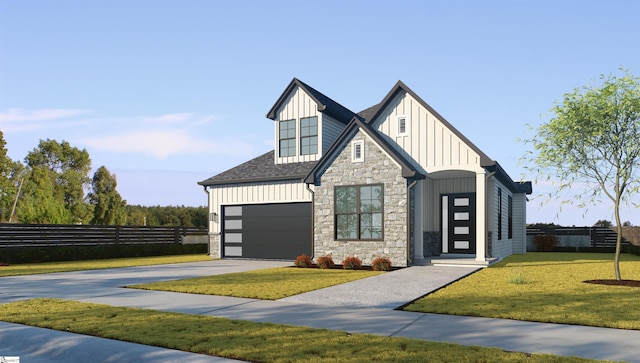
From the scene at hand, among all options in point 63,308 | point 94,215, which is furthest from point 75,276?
point 94,215

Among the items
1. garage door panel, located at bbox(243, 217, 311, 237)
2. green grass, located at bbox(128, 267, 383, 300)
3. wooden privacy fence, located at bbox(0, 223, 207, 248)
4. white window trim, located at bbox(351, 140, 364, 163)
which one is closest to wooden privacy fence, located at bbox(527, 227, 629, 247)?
garage door panel, located at bbox(243, 217, 311, 237)

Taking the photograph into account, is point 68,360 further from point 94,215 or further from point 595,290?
point 94,215

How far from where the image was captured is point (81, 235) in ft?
78.8

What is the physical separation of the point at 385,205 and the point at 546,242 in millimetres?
16451

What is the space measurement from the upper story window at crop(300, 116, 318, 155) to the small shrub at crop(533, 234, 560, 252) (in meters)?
15.9

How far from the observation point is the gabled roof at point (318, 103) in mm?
21844

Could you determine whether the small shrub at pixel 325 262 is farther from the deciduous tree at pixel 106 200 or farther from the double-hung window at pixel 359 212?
the deciduous tree at pixel 106 200

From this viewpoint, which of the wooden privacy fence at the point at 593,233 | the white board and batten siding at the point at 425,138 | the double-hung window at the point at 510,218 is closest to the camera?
the white board and batten siding at the point at 425,138

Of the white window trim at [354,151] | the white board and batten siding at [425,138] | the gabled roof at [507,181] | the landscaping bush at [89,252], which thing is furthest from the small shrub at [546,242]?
the landscaping bush at [89,252]

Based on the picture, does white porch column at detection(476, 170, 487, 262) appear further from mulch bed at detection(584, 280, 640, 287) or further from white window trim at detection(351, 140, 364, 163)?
mulch bed at detection(584, 280, 640, 287)

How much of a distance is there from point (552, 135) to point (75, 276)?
564 inches

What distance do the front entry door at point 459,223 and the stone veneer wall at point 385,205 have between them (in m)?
4.89

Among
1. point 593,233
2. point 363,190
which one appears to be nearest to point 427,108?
point 363,190

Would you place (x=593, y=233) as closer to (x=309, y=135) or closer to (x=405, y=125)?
(x=405, y=125)
